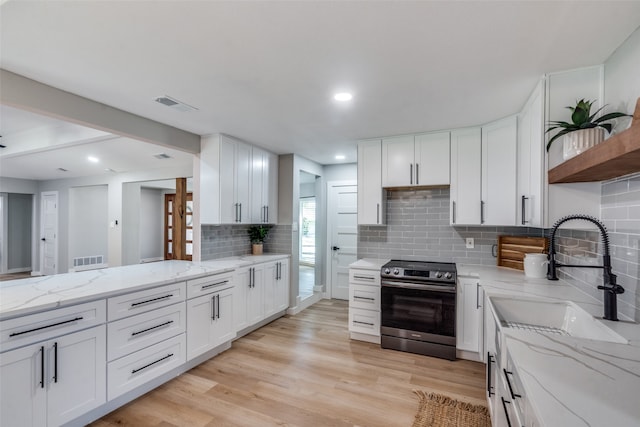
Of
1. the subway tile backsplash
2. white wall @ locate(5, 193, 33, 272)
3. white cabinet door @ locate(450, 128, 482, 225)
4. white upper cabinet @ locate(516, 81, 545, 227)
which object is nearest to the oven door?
the subway tile backsplash

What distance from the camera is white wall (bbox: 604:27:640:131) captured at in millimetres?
1533

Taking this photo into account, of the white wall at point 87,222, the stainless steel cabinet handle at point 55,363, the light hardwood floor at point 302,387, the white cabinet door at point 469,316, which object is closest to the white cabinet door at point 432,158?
the white cabinet door at point 469,316

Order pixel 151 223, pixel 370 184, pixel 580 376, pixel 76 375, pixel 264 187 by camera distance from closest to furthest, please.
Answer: pixel 580 376 < pixel 76 375 < pixel 370 184 < pixel 264 187 < pixel 151 223

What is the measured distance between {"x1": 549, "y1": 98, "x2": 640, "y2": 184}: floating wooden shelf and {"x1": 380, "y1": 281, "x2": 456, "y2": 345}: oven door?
1549 millimetres

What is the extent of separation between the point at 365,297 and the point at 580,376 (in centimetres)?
250

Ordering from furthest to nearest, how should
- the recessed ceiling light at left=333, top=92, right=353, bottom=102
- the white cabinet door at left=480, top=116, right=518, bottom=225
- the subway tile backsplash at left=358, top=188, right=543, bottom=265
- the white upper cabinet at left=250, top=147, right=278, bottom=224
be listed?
the white upper cabinet at left=250, top=147, right=278, bottom=224, the subway tile backsplash at left=358, top=188, right=543, bottom=265, the white cabinet door at left=480, top=116, right=518, bottom=225, the recessed ceiling light at left=333, top=92, right=353, bottom=102

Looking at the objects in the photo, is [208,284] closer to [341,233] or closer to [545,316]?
[341,233]

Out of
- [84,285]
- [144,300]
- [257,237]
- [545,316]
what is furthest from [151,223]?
[545,316]

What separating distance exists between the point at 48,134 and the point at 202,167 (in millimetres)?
2448

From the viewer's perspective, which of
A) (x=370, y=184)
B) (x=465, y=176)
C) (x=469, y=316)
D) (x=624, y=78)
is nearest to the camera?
(x=624, y=78)

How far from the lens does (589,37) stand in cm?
162

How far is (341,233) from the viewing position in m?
5.18

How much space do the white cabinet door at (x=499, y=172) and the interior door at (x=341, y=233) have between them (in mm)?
2286

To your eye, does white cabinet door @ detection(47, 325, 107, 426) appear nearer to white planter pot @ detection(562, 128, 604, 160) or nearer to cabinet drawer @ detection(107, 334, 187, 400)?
cabinet drawer @ detection(107, 334, 187, 400)
